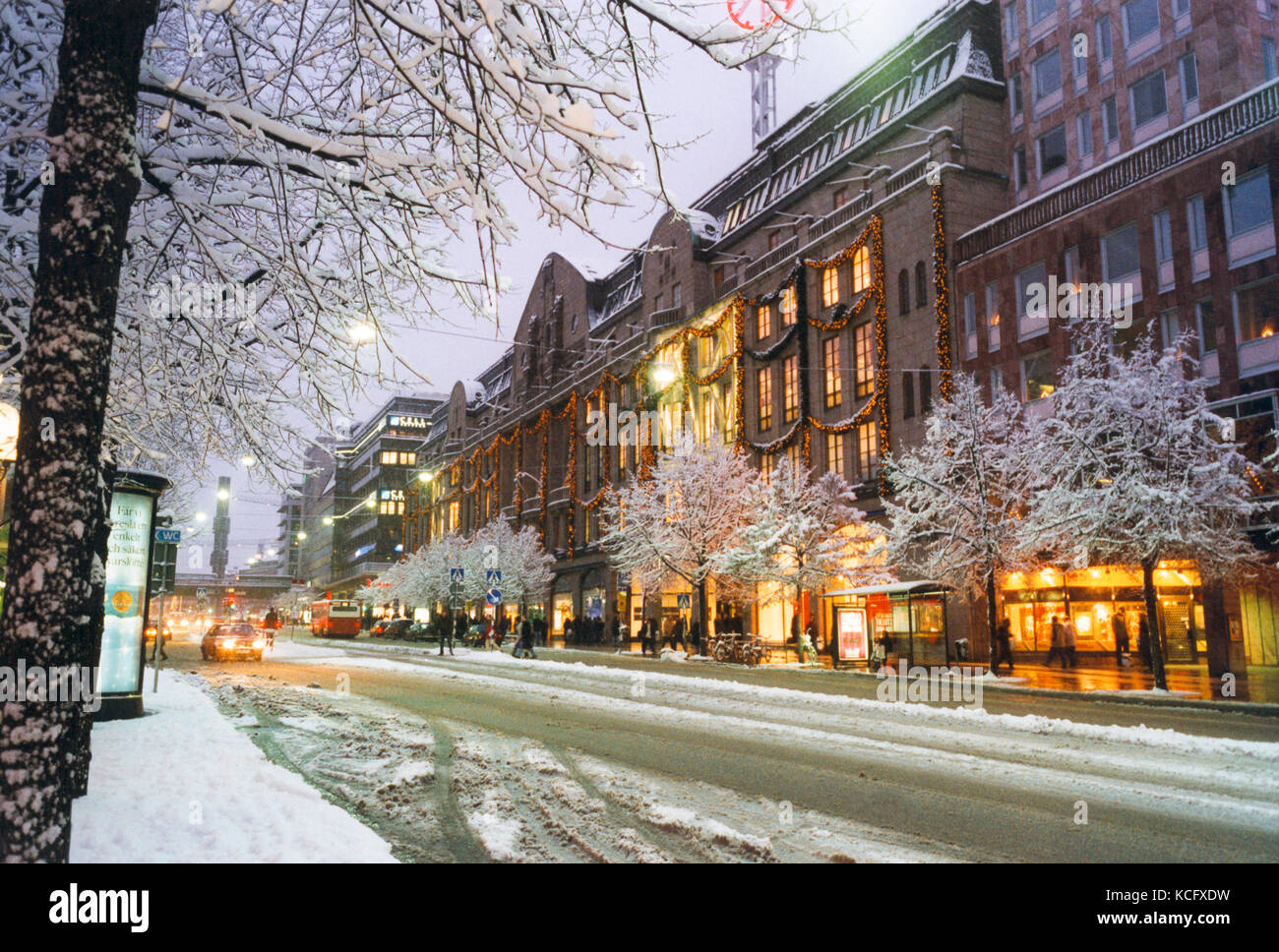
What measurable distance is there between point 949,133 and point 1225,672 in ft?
70.6

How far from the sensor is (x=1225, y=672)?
2319 cm

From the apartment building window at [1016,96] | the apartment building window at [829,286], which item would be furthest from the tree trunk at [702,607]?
the apartment building window at [1016,96]

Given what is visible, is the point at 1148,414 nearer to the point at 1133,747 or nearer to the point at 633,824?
the point at 1133,747

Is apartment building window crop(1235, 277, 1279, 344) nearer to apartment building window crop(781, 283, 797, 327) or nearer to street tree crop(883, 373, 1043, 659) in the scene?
street tree crop(883, 373, 1043, 659)

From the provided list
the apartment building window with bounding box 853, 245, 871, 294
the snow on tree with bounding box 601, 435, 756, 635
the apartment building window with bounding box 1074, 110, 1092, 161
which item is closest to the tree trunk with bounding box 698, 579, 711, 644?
the snow on tree with bounding box 601, 435, 756, 635

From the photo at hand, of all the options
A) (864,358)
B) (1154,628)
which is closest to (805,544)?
(864,358)

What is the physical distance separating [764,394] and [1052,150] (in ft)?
53.0

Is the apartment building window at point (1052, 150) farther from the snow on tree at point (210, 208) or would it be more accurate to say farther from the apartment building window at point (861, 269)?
the snow on tree at point (210, 208)

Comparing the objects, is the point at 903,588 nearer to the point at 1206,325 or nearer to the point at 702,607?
the point at 1206,325

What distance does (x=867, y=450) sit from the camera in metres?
36.7

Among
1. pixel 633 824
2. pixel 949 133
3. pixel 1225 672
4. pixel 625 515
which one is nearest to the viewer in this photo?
pixel 633 824

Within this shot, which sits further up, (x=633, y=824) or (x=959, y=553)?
(x=959, y=553)
